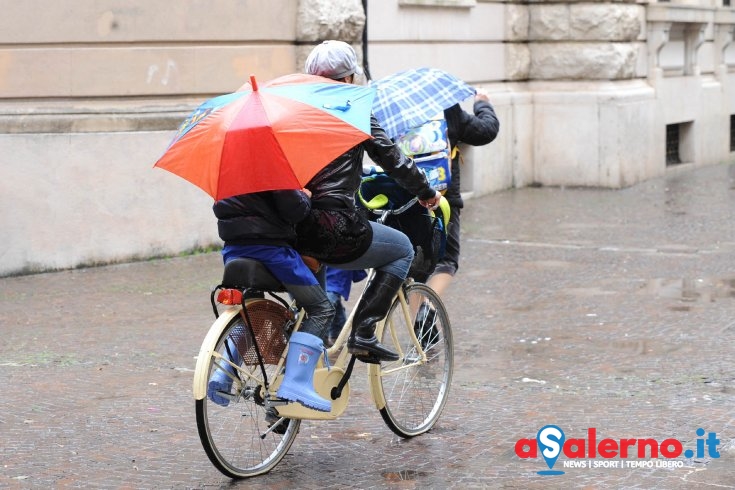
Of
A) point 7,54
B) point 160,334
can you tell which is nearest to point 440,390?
point 160,334

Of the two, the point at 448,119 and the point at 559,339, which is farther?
the point at 559,339

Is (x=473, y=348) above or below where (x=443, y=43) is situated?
below

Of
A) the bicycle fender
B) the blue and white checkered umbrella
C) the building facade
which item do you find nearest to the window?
the building facade

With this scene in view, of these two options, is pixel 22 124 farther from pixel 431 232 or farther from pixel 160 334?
pixel 431 232

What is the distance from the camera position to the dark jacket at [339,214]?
5.10m

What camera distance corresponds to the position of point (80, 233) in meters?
10.6

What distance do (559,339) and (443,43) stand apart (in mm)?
7479

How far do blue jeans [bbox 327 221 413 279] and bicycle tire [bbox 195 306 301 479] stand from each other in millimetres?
573

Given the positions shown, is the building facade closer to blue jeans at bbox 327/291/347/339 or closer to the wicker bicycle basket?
blue jeans at bbox 327/291/347/339

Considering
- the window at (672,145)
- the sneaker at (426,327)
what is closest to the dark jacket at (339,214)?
the sneaker at (426,327)

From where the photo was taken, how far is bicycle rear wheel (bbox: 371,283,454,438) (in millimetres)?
5621

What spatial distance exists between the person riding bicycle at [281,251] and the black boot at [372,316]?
0.92ft

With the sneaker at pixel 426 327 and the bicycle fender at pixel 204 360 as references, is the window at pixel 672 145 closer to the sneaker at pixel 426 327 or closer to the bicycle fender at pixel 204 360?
the sneaker at pixel 426 327

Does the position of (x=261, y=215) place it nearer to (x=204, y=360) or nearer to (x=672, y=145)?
(x=204, y=360)
